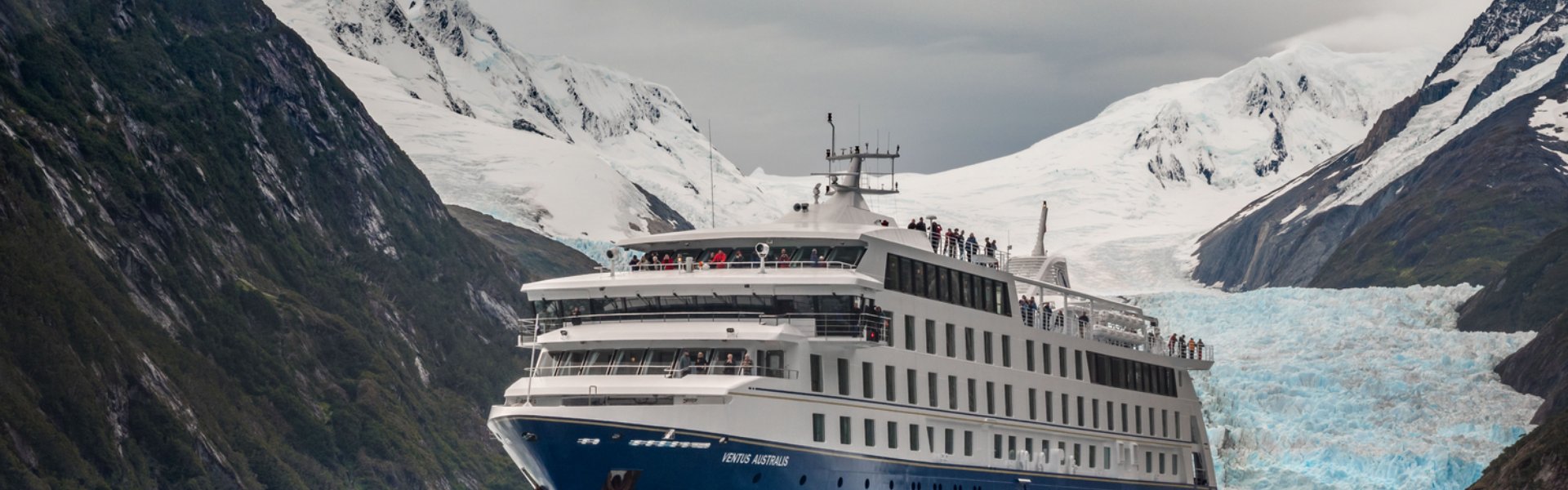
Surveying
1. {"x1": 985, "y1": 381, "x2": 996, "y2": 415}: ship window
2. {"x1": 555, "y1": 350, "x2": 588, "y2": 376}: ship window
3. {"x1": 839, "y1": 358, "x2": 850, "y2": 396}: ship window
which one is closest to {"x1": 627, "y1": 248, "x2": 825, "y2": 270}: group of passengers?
{"x1": 839, "y1": 358, "x2": 850, "y2": 396}: ship window

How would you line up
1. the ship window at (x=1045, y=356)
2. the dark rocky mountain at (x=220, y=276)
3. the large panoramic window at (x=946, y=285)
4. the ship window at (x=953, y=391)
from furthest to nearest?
the dark rocky mountain at (x=220, y=276)
the ship window at (x=1045, y=356)
the ship window at (x=953, y=391)
the large panoramic window at (x=946, y=285)

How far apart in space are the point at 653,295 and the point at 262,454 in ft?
169

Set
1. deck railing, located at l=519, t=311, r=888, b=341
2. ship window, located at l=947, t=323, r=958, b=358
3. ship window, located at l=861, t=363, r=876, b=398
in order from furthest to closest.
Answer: ship window, located at l=947, t=323, r=958, b=358 < ship window, located at l=861, t=363, r=876, b=398 < deck railing, located at l=519, t=311, r=888, b=341

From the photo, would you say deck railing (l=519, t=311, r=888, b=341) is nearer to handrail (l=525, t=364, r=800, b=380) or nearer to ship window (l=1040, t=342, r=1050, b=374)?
handrail (l=525, t=364, r=800, b=380)

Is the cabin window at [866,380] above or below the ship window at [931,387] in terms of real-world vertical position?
above

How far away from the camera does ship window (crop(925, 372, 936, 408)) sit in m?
42.6

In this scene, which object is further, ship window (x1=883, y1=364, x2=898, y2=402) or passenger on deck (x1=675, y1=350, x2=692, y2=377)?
ship window (x1=883, y1=364, x2=898, y2=402)

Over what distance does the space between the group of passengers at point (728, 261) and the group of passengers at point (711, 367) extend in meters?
2.86

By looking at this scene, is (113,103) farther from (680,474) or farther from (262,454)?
(680,474)

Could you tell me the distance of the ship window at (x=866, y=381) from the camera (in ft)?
133

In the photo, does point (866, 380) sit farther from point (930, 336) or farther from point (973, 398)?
point (973, 398)

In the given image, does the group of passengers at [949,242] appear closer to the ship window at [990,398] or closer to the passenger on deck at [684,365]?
the ship window at [990,398]

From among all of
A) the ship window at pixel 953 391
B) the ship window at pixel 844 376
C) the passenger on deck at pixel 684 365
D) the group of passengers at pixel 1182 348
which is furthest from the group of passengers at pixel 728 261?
the group of passengers at pixel 1182 348

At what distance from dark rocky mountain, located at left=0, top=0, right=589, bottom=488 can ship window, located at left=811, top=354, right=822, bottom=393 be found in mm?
39386
